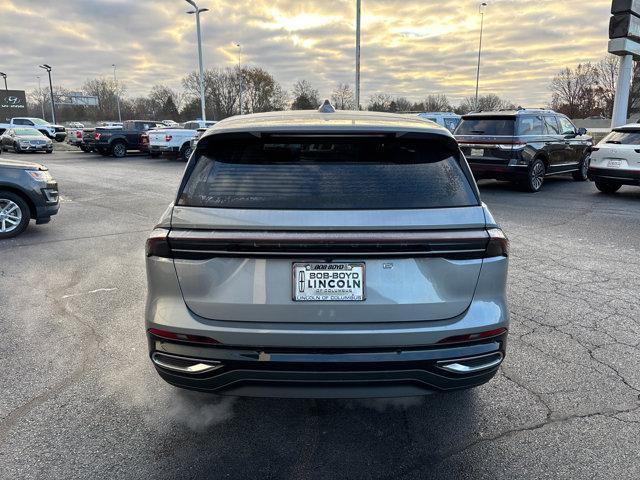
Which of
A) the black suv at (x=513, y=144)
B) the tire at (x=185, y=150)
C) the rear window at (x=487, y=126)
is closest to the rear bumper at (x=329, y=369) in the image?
the black suv at (x=513, y=144)

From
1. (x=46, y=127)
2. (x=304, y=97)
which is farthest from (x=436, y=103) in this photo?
(x=46, y=127)

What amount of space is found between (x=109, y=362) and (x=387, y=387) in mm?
2261

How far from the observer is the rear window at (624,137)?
10.7 m

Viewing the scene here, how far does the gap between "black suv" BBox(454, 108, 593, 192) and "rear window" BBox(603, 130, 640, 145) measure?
138 centimetres

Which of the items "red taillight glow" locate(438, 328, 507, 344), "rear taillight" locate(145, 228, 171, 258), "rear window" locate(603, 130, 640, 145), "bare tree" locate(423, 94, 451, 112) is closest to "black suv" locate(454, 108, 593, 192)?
"rear window" locate(603, 130, 640, 145)

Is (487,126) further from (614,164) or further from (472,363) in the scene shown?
(472,363)

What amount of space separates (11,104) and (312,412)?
257ft

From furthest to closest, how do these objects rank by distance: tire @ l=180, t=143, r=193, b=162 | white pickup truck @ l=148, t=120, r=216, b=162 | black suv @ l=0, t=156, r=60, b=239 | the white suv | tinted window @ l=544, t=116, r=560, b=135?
tire @ l=180, t=143, r=193, b=162
white pickup truck @ l=148, t=120, r=216, b=162
tinted window @ l=544, t=116, r=560, b=135
the white suv
black suv @ l=0, t=156, r=60, b=239

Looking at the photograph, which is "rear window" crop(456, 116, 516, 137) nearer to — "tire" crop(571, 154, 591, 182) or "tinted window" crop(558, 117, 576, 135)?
"tinted window" crop(558, 117, 576, 135)

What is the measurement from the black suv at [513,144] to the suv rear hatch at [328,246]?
9.79 metres

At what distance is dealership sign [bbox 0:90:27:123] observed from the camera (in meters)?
64.5

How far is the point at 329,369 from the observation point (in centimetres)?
230

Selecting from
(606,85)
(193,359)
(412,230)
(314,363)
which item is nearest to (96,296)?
(193,359)

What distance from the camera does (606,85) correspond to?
213ft
